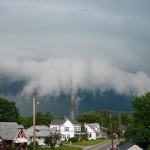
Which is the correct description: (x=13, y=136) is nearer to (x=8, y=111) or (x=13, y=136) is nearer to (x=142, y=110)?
(x=142, y=110)

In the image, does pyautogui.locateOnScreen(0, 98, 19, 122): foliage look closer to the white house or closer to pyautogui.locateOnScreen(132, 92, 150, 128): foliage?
the white house

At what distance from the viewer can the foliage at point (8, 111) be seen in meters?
134

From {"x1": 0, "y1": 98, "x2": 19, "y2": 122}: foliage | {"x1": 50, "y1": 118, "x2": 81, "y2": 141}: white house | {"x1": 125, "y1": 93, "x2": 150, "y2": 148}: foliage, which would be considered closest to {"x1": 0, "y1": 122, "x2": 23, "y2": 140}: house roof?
{"x1": 125, "y1": 93, "x2": 150, "y2": 148}: foliage

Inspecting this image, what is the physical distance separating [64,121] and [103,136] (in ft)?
105

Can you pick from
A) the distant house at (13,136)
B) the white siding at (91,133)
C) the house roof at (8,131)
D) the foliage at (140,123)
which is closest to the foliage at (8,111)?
the white siding at (91,133)

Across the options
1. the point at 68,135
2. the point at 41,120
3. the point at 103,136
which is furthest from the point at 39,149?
the point at 103,136

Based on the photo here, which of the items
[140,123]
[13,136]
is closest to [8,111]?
[13,136]

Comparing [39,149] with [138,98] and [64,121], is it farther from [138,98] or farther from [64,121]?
[64,121]

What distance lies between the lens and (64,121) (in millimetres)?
153500

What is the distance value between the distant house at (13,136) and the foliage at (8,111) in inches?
1668

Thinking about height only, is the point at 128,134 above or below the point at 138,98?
below

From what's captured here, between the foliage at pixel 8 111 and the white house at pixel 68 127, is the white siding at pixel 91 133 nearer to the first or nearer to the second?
the white house at pixel 68 127

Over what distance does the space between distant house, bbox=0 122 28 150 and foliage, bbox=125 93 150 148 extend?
25697 mm

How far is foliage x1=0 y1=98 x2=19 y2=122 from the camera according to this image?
134 meters
